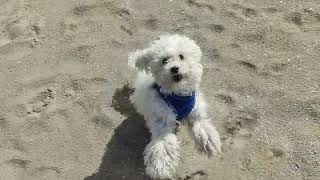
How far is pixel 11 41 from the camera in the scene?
7168 mm

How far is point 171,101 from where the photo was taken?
536 centimetres

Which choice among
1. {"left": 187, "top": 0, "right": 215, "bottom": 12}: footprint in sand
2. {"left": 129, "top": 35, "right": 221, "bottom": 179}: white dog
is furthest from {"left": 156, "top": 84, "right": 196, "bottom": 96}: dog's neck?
{"left": 187, "top": 0, "right": 215, "bottom": 12}: footprint in sand

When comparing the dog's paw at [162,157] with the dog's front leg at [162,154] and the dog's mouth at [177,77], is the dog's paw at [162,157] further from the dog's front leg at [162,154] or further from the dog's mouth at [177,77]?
the dog's mouth at [177,77]

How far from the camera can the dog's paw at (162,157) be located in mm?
4910

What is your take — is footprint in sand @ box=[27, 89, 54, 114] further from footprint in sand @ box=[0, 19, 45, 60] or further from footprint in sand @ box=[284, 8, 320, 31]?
footprint in sand @ box=[284, 8, 320, 31]

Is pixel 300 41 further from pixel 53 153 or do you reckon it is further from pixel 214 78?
pixel 53 153

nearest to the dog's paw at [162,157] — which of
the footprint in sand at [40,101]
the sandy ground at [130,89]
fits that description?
the sandy ground at [130,89]

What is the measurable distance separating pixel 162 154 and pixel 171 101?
0.60 meters

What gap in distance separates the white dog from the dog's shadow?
0.44m

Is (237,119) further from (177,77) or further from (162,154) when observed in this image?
(162,154)

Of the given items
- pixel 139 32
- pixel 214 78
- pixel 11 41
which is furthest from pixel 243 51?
pixel 11 41

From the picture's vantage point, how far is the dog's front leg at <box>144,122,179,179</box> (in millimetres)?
4918

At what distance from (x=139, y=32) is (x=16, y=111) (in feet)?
5.75

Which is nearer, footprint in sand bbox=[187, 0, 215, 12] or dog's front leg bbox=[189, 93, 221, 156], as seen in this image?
dog's front leg bbox=[189, 93, 221, 156]
